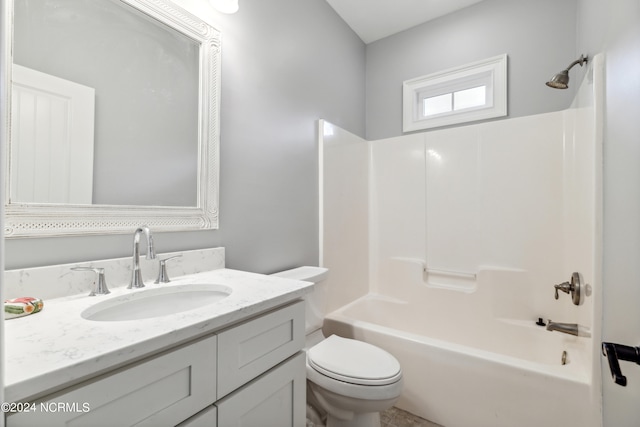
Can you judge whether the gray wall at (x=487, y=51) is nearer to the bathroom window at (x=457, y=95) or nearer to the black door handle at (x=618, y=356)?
the bathroom window at (x=457, y=95)

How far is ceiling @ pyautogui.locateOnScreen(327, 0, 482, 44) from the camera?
224cm

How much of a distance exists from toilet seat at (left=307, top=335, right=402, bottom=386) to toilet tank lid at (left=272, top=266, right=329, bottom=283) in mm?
337

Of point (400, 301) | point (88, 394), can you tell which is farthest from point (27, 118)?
point (400, 301)

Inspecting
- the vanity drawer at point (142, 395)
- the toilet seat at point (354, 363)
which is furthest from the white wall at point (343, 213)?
the vanity drawer at point (142, 395)

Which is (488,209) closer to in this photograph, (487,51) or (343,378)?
(487,51)

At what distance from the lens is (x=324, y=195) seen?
81.9 inches

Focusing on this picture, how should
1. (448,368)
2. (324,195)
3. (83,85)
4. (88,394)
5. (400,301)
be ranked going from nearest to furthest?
(88,394) → (83,85) → (448,368) → (324,195) → (400,301)

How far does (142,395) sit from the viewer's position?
2.07 feet

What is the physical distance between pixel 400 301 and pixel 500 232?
919 mm

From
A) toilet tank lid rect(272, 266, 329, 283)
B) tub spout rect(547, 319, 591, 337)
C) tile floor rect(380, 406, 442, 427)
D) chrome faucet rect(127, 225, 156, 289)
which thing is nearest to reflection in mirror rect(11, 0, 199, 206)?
chrome faucet rect(127, 225, 156, 289)

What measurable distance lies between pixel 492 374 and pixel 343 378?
775 mm

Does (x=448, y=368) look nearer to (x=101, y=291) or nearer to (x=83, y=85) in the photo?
(x=101, y=291)

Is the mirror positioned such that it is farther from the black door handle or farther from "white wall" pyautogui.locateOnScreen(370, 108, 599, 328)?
"white wall" pyautogui.locateOnScreen(370, 108, 599, 328)

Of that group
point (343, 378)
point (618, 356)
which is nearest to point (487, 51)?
point (618, 356)
